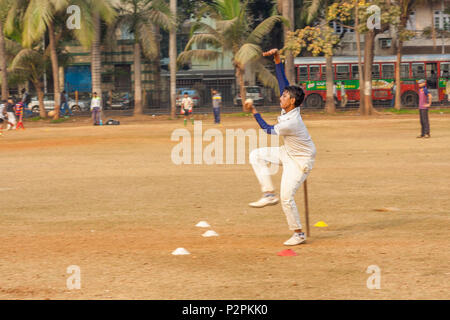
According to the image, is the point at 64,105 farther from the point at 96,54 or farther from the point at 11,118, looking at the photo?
the point at 11,118

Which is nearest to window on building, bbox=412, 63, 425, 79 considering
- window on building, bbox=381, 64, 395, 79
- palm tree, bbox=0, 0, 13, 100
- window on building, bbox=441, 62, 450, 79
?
window on building, bbox=441, 62, 450, 79

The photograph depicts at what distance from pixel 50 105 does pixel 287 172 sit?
Answer: 123ft

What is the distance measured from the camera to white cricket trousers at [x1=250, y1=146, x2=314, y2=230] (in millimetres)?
7156

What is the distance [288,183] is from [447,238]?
74.6 inches

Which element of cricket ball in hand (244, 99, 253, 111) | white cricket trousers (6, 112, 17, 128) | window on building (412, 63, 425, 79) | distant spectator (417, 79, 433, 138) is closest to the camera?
cricket ball in hand (244, 99, 253, 111)

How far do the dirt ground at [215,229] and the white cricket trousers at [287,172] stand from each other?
374 mm

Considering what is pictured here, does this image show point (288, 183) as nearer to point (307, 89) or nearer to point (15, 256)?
point (15, 256)

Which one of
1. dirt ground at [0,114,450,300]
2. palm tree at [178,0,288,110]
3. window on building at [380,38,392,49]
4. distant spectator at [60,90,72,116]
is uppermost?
window on building at [380,38,392,49]

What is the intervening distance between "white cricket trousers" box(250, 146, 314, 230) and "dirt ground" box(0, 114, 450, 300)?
1.23ft

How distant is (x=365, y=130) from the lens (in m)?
25.3

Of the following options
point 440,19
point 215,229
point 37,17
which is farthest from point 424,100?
point 440,19

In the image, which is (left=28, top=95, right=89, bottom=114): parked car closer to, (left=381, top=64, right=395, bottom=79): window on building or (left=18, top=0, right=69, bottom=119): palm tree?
(left=18, top=0, right=69, bottom=119): palm tree

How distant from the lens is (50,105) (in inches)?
1690
